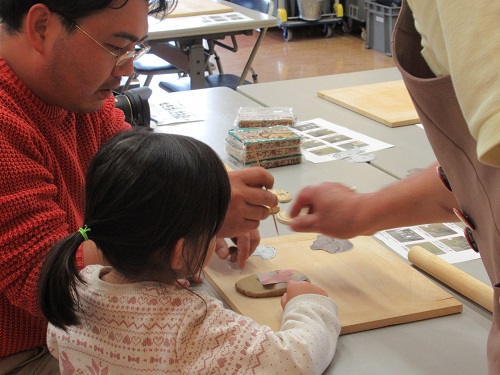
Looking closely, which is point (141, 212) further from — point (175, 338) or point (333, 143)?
point (333, 143)

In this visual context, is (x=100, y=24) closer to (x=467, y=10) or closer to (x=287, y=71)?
(x=467, y=10)

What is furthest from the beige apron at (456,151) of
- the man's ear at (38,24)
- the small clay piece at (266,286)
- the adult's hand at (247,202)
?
the man's ear at (38,24)

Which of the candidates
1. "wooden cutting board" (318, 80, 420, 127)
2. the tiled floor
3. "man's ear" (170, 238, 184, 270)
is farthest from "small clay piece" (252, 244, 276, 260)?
the tiled floor

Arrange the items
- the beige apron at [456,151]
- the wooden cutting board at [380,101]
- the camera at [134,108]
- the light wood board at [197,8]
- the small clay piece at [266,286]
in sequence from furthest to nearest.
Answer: the light wood board at [197,8] < the wooden cutting board at [380,101] < the camera at [134,108] < the small clay piece at [266,286] < the beige apron at [456,151]

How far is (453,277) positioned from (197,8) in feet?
10.4

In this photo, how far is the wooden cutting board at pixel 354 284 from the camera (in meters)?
1.22

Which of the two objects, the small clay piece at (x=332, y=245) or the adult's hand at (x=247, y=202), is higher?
the adult's hand at (x=247, y=202)

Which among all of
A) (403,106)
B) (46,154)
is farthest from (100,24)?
(403,106)

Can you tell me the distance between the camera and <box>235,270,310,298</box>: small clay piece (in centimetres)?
129

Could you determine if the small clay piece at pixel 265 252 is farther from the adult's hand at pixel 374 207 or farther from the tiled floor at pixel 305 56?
the tiled floor at pixel 305 56

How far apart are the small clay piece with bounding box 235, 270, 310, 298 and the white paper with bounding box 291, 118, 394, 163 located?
0.70m

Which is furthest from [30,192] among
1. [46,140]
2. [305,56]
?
[305,56]

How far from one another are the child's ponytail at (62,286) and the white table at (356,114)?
102cm

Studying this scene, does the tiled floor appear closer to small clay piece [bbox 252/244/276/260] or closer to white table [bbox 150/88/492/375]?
small clay piece [bbox 252/244/276/260]
